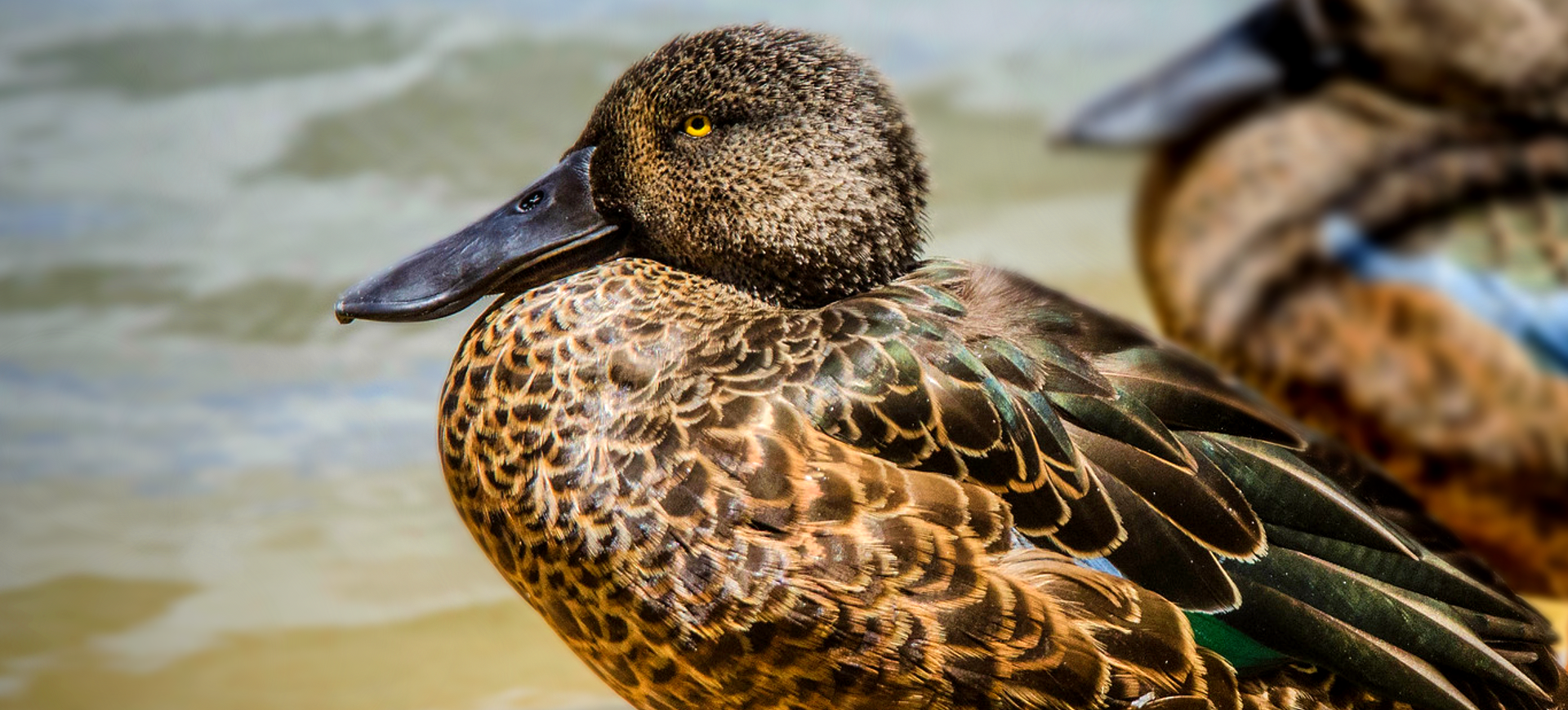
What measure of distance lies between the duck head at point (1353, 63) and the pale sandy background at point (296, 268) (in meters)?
0.43

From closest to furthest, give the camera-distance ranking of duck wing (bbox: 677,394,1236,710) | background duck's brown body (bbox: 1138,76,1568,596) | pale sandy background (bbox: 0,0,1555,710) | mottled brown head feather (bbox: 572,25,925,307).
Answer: duck wing (bbox: 677,394,1236,710) < mottled brown head feather (bbox: 572,25,925,307) < pale sandy background (bbox: 0,0,1555,710) < background duck's brown body (bbox: 1138,76,1568,596)

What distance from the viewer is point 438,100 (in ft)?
13.5

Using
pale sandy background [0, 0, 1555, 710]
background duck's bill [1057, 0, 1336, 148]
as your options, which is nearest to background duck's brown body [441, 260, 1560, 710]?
pale sandy background [0, 0, 1555, 710]

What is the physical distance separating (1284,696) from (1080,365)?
0.35m

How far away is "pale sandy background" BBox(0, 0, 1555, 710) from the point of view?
8.13 ft

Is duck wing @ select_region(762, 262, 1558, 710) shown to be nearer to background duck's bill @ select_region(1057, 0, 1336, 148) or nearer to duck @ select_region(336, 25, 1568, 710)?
duck @ select_region(336, 25, 1568, 710)

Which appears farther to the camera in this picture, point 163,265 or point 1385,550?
point 163,265

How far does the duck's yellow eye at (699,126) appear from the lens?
1.52 m

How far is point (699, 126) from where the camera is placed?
4.99 ft

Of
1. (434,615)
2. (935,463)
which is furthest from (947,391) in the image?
(434,615)

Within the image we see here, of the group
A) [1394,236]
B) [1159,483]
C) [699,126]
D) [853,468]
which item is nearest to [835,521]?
[853,468]

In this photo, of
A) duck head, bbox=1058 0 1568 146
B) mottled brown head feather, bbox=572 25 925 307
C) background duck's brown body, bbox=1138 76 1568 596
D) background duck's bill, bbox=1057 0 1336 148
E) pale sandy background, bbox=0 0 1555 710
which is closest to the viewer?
mottled brown head feather, bbox=572 25 925 307

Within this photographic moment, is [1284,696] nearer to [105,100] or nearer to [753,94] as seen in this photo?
[753,94]

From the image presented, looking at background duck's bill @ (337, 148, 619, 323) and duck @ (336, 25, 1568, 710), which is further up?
background duck's bill @ (337, 148, 619, 323)
